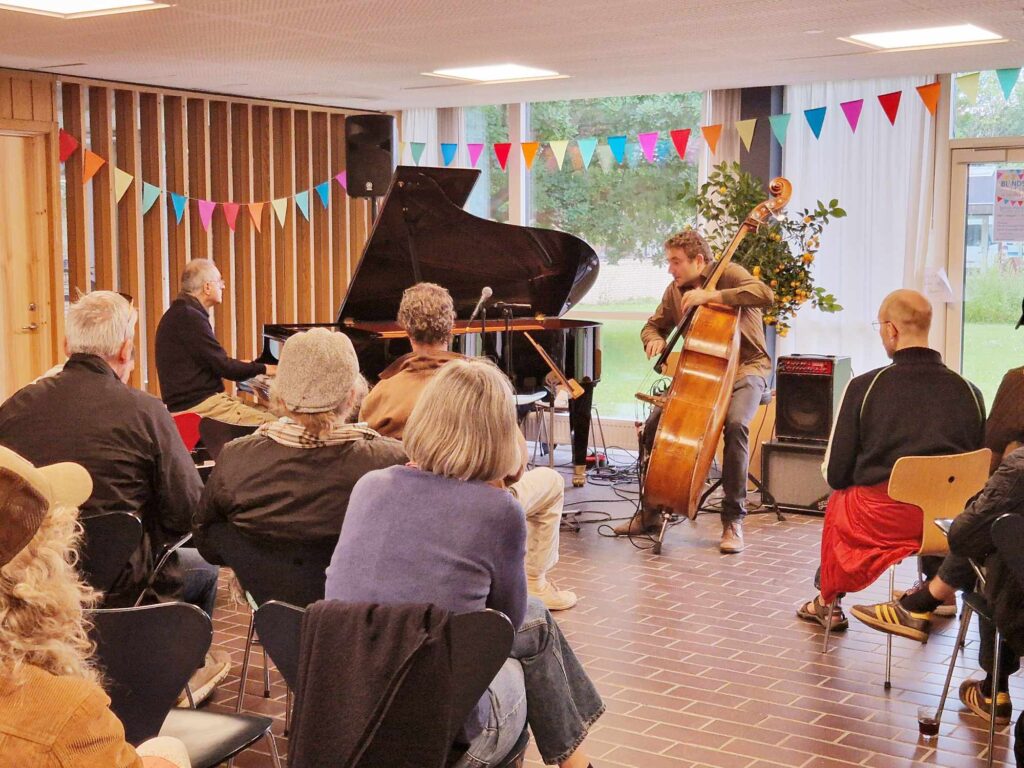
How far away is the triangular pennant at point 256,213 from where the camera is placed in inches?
356

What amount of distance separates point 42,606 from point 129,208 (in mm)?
7273

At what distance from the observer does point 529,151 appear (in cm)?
968

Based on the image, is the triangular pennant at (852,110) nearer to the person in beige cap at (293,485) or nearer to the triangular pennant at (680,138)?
the triangular pennant at (680,138)

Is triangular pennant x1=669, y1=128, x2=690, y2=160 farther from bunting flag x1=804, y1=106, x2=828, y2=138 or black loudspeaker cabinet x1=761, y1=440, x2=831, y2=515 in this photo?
black loudspeaker cabinet x1=761, y1=440, x2=831, y2=515

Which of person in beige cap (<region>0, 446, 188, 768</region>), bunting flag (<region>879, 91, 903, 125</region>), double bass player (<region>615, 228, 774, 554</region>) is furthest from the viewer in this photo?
bunting flag (<region>879, 91, 903, 125</region>)

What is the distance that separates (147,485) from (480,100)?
624 centimetres

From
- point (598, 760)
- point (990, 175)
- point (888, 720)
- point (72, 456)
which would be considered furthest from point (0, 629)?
point (990, 175)

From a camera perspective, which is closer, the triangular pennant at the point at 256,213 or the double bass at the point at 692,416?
the double bass at the point at 692,416

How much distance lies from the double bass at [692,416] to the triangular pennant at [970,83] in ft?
10.2

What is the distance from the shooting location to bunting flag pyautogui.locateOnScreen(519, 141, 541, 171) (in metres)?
9.64

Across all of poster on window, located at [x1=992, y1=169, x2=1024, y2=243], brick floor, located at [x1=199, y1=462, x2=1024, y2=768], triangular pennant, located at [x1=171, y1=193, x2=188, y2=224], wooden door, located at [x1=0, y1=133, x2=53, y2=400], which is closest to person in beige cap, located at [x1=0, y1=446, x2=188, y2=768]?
brick floor, located at [x1=199, y1=462, x2=1024, y2=768]

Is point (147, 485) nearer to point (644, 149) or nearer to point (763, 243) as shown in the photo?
point (763, 243)

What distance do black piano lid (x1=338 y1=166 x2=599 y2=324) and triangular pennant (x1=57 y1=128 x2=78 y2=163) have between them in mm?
2351

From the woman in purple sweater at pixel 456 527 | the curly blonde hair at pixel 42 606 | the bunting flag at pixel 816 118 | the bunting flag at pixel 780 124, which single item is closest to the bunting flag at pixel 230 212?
the bunting flag at pixel 780 124
